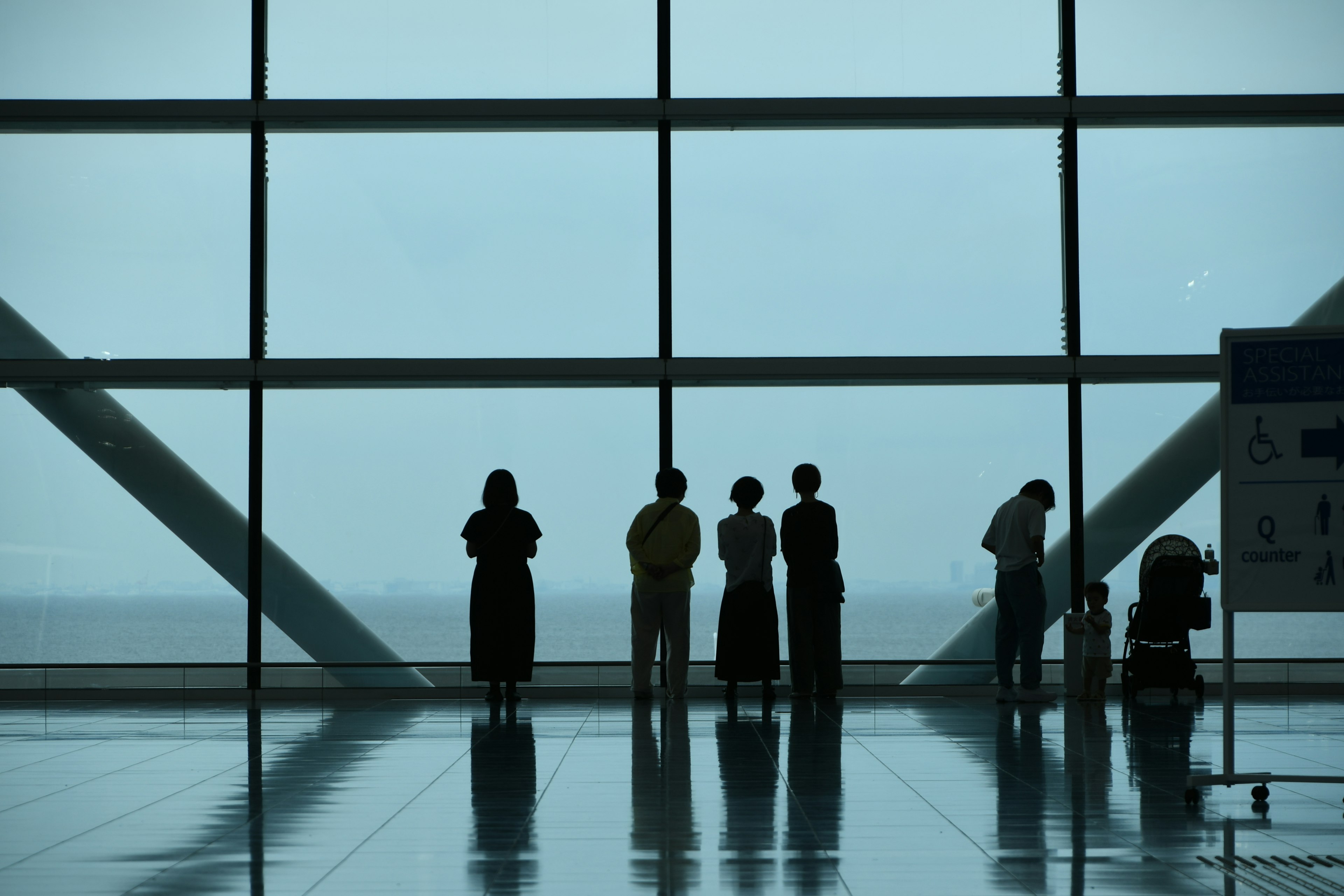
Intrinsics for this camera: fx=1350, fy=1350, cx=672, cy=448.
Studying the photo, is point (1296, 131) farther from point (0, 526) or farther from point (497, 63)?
point (0, 526)

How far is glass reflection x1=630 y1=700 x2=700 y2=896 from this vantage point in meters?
3.28

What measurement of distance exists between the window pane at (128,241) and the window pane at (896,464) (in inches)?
128

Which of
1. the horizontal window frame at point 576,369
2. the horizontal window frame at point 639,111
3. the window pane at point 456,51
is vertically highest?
the window pane at point 456,51

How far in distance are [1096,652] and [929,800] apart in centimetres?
399

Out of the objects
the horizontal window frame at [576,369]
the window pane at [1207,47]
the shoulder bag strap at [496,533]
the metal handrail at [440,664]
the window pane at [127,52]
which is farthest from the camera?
the window pane at [1207,47]

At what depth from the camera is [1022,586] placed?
7.96m

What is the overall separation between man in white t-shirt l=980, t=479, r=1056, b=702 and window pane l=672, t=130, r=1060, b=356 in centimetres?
150

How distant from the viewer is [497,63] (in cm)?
929

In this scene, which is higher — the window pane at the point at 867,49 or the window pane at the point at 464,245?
the window pane at the point at 867,49

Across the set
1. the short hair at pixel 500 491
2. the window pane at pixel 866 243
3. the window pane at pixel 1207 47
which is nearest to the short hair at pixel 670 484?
the short hair at pixel 500 491

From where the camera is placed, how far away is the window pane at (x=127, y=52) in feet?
30.0

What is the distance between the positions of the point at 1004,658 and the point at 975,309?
2.49m

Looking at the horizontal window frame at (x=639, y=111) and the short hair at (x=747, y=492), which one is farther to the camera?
the horizontal window frame at (x=639, y=111)

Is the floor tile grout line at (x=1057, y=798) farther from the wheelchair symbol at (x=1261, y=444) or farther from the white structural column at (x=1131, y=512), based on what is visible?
the white structural column at (x=1131, y=512)
